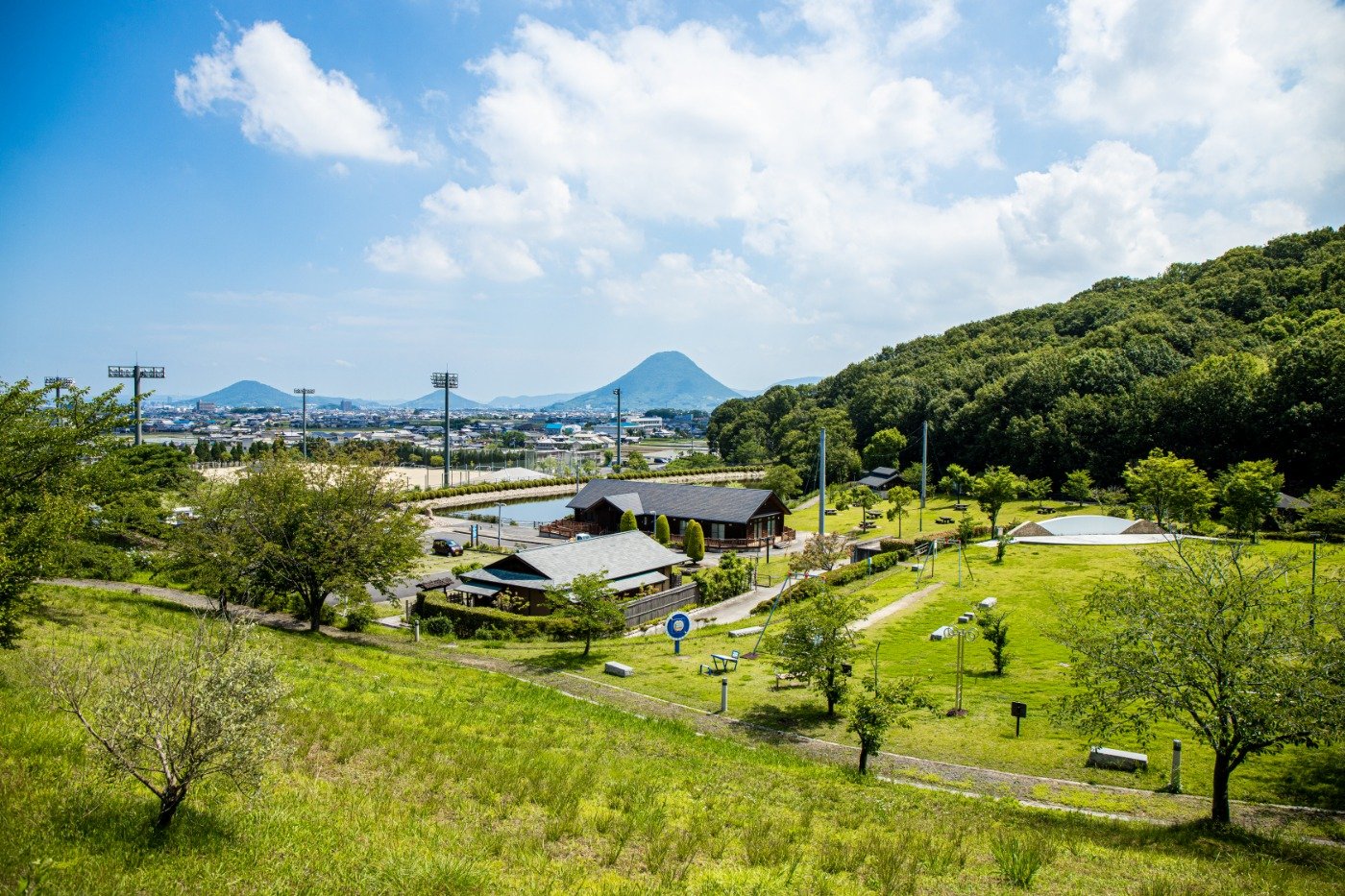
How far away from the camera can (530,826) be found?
28.3ft

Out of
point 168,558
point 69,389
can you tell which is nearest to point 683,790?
point 69,389

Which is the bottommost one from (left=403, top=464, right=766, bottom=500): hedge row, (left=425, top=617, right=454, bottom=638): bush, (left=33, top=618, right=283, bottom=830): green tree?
(left=425, top=617, right=454, bottom=638): bush

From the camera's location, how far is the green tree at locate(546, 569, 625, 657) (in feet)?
77.8

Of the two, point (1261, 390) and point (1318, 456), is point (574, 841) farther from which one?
point (1261, 390)

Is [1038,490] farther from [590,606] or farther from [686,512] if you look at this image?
[590,606]

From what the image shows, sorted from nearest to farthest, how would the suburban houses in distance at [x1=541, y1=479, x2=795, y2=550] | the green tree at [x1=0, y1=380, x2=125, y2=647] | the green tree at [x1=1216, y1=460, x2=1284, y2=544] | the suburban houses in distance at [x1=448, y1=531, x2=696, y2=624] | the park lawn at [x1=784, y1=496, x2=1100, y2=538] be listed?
the green tree at [x1=0, y1=380, x2=125, y2=647]
the suburban houses in distance at [x1=448, y1=531, x2=696, y2=624]
the green tree at [x1=1216, y1=460, x2=1284, y2=544]
the suburban houses in distance at [x1=541, y1=479, x2=795, y2=550]
the park lawn at [x1=784, y1=496, x2=1100, y2=538]

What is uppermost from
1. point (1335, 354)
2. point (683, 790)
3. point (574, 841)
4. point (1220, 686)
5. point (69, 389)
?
point (1335, 354)

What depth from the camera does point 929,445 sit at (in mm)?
77938

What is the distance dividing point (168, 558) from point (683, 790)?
2073 centimetres

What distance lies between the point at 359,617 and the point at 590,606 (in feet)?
26.9

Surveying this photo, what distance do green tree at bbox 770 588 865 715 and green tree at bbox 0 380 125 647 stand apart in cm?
1524

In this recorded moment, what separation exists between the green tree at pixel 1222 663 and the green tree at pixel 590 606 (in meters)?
14.8

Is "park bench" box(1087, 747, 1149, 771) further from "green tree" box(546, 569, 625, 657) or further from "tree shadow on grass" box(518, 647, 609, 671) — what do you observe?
"green tree" box(546, 569, 625, 657)

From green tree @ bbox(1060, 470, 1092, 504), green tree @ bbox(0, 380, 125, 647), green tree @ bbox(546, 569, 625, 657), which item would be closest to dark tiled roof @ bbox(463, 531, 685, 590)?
green tree @ bbox(546, 569, 625, 657)
